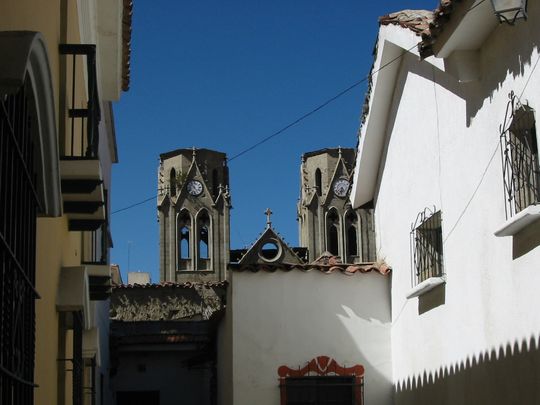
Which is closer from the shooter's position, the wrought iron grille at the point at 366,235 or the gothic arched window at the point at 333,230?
the wrought iron grille at the point at 366,235

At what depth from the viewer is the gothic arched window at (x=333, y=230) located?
2591 inches

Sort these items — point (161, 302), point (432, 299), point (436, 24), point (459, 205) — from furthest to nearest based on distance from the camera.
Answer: point (161, 302) → point (432, 299) → point (459, 205) → point (436, 24)

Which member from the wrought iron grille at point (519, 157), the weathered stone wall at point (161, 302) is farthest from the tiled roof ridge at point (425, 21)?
the weathered stone wall at point (161, 302)

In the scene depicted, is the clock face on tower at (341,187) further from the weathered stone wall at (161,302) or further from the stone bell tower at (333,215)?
the weathered stone wall at (161,302)

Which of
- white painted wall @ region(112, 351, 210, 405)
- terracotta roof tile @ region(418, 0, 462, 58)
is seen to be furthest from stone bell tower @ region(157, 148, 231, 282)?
terracotta roof tile @ region(418, 0, 462, 58)

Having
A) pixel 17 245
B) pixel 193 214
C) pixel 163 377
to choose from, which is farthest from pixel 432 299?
pixel 193 214

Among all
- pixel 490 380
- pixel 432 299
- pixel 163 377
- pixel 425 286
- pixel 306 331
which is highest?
pixel 425 286

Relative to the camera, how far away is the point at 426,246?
11.5 m

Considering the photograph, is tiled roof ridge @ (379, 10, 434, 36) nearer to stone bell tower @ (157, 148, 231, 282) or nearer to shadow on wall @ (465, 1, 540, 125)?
shadow on wall @ (465, 1, 540, 125)

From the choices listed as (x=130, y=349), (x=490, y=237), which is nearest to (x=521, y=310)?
(x=490, y=237)

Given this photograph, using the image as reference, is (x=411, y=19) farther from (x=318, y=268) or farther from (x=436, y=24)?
(x=318, y=268)

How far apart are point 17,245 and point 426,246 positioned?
24.7 feet

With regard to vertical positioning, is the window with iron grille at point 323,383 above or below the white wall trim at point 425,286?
below

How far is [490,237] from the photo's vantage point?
28.8 feet
